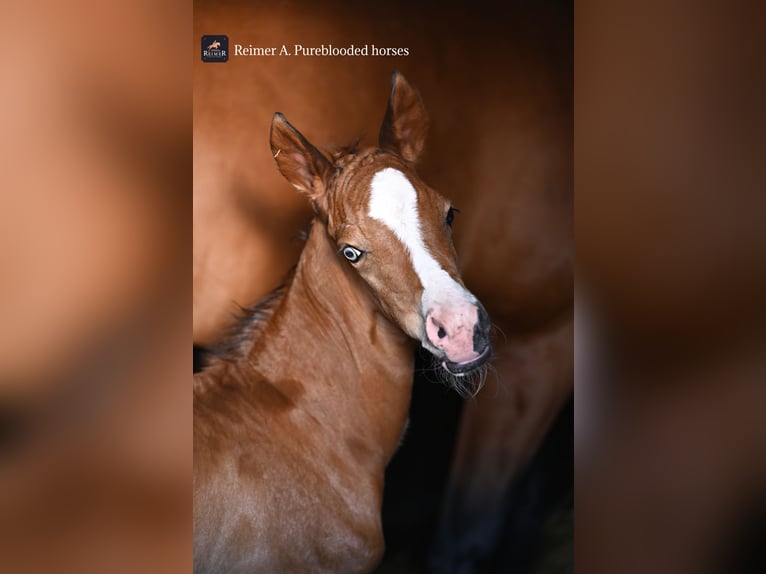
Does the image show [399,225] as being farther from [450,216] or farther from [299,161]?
[299,161]

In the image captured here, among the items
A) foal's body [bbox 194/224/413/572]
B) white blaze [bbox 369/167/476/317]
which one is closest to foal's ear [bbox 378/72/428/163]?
white blaze [bbox 369/167/476/317]

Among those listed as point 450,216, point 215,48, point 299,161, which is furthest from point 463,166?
point 215,48

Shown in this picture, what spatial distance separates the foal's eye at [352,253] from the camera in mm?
1535

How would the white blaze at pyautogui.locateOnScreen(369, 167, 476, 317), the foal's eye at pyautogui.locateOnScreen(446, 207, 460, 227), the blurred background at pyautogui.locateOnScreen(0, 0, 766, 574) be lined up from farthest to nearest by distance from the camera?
the blurred background at pyautogui.locateOnScreen(0, 0, 766, 574)
the foal's eye at pyautogui.locateOnScreen(446, 207, 460, 227)
the white blaze at pyautogui.locateOnScreen(369, 167, 476, 317)

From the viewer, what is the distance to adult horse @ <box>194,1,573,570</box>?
168 centimetres

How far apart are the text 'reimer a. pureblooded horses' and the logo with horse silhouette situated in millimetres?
272

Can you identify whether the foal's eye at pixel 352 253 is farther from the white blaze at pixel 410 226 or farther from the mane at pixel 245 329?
the mane at pixel 245 329

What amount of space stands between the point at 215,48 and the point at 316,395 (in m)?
0.97

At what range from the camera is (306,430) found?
5.50 feet

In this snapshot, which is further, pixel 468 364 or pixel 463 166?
pixel 463 166
